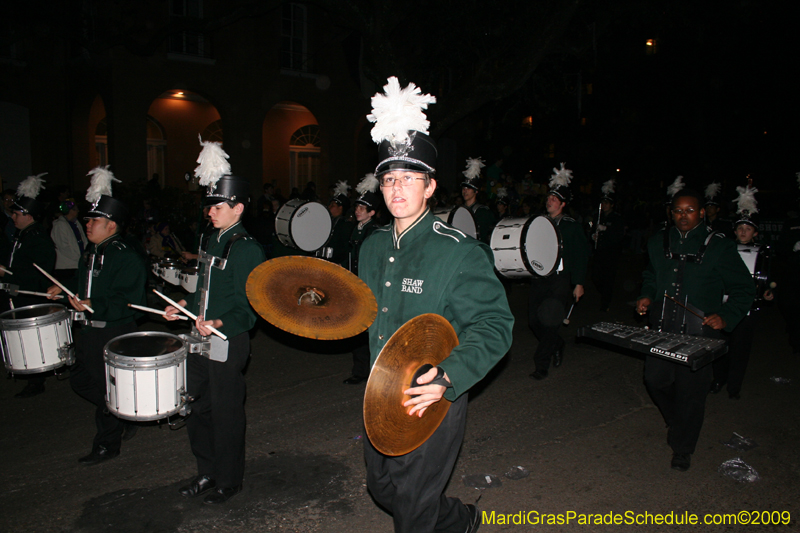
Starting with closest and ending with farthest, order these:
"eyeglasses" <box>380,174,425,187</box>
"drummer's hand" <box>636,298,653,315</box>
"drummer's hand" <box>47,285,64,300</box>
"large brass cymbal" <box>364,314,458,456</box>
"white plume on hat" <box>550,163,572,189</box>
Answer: "large brass cymbal" <box>364,314,458,456</box> → "eyeglasses" <box>380,174,425,187</box> → "drummer's hand" <box>636,298,653,315</box> → "drummer's hand" <box>47,285,64,300</box> → "white plume on hat" <box>550,163,572,189</box>

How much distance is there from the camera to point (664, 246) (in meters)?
4.75

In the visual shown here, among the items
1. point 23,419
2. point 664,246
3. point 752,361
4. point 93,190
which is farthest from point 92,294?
point 752,361

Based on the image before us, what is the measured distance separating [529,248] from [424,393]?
474 centimetres

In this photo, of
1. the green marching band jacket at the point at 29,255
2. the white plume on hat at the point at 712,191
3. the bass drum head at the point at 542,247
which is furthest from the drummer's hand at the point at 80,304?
the white plume on hat at the point at 712,191

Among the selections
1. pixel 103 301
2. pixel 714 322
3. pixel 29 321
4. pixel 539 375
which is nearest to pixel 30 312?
pixel 29 321

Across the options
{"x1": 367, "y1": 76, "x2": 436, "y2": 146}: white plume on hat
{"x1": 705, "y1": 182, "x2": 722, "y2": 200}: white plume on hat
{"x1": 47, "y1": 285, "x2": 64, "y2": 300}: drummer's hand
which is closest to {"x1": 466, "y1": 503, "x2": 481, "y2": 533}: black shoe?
{"x1": 367, "y1": 76, "x2": 436, "y2": 146}: white plume on hat

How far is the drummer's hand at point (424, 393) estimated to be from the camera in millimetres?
2186

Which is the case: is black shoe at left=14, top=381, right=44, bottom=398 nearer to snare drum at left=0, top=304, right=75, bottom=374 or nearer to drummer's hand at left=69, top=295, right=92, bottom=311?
snare drum at left=0, top=304, right=75, bottom=374

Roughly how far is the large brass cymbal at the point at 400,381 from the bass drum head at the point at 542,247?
14.8 feet

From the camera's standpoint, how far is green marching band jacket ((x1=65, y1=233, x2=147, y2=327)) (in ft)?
14.2

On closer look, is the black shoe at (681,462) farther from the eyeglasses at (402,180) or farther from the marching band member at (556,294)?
the eyeglasses at (402,180)

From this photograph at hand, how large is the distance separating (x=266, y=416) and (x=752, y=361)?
659 cm

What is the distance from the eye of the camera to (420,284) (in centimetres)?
264

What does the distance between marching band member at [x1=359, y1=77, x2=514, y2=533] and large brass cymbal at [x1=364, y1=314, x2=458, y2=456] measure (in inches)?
6.6
